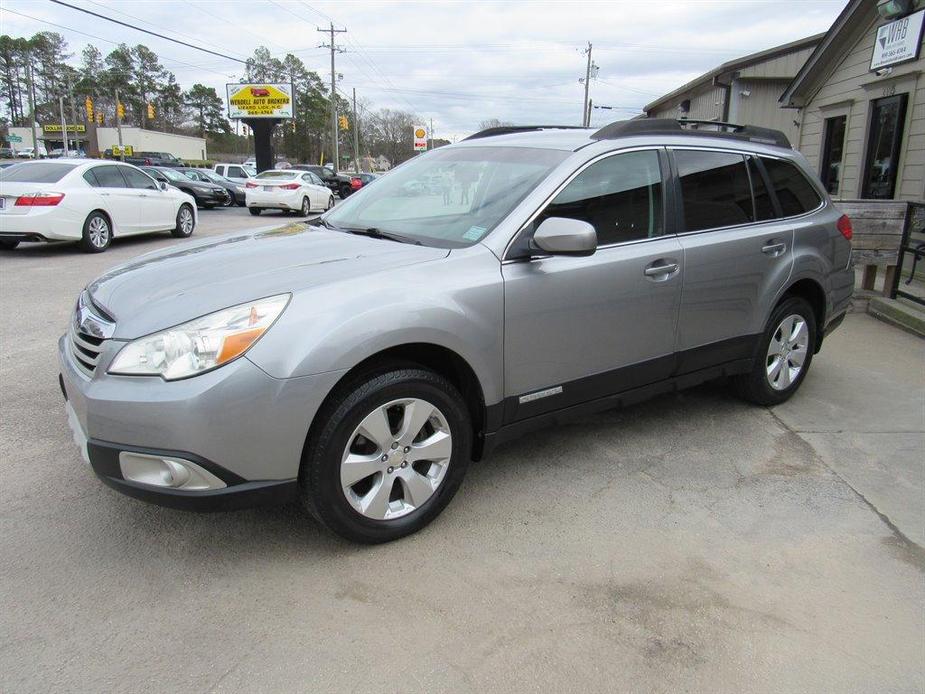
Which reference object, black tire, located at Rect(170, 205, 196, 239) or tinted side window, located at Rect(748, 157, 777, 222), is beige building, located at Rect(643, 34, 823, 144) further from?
tinted side window, located at Rect(748, 157, 777, 222)

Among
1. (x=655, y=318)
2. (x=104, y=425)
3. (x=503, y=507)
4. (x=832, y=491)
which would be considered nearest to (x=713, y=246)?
(x=655, y=318)

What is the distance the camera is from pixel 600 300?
3406 millimetres

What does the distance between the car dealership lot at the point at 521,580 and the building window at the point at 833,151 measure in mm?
9580

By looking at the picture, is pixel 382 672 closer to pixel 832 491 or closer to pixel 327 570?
pixel 327 570

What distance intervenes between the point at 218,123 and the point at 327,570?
11961cm

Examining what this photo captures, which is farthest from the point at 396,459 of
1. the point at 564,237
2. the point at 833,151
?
the point at 833,151

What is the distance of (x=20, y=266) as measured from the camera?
9.77 m

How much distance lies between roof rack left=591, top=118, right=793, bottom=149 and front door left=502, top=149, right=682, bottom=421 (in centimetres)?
14

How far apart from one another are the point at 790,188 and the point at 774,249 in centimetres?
60

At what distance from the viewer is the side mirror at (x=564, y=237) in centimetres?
302

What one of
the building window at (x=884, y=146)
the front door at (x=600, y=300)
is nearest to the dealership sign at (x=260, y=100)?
the building window at (x=884, y=146)

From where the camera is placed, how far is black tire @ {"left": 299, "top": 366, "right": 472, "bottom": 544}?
2.63 meters

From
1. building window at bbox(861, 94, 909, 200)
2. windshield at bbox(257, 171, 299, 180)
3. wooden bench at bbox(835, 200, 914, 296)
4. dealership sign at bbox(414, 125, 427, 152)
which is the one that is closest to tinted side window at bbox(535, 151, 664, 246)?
wooden bench at bbox(835, 200, 914, 296)

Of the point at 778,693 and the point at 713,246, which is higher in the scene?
the point at 713,246
